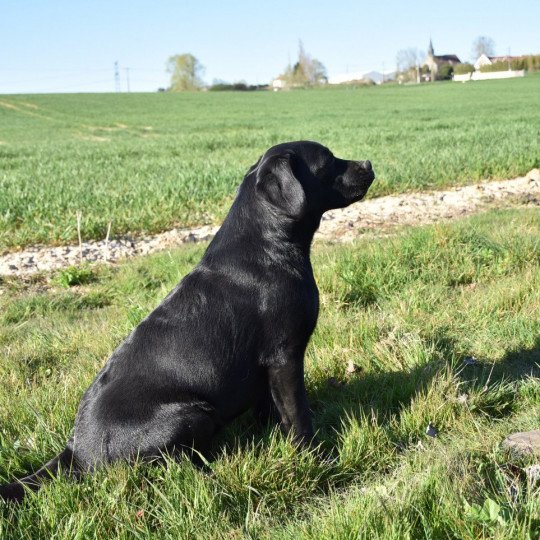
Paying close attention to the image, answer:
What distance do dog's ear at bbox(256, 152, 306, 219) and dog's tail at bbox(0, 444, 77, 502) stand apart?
5.12 ft

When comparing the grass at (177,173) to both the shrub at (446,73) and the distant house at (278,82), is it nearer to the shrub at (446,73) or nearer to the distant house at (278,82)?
the shrub at (446,73)

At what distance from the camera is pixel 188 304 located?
325 centimetres

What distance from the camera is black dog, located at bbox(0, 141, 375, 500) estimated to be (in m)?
2.98

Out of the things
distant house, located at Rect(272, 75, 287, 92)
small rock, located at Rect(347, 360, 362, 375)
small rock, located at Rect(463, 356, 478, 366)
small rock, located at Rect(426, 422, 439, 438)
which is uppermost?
distant house, located at Rect(272, 75, 287, 92)

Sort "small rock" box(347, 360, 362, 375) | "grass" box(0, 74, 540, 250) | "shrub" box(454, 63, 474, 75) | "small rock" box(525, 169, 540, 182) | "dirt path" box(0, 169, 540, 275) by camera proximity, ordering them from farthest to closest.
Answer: "shrub" box(454, 63, 474, 75)
"small rock" box(525, 169, 540, 182)
"grass" box(0, 74, 540, 250)
"dirt path" box(0, 169, 540, 275)
"small rock" box(347, 360, 362, 375)

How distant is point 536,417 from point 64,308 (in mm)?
4604

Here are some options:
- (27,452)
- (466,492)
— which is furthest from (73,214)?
(466,492)

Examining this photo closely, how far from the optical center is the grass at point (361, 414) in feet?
8.07

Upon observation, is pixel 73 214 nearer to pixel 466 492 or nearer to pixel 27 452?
pixel 27 452

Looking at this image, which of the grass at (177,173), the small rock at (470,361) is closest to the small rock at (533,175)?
the grass at (177,173)

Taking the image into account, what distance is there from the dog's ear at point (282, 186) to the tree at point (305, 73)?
4968 inches

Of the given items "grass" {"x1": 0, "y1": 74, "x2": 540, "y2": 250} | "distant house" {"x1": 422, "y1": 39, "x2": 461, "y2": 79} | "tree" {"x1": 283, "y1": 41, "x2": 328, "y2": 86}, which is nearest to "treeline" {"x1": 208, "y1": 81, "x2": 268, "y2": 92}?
"tree" {"x1": 283, "y1": 41, "x2": 328, "y2": 86}

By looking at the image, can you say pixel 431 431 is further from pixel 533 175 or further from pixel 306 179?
pixel 533 175

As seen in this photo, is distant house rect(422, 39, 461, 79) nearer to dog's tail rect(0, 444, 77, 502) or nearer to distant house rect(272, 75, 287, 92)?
distant house rect(272, 75, 287, 92)
